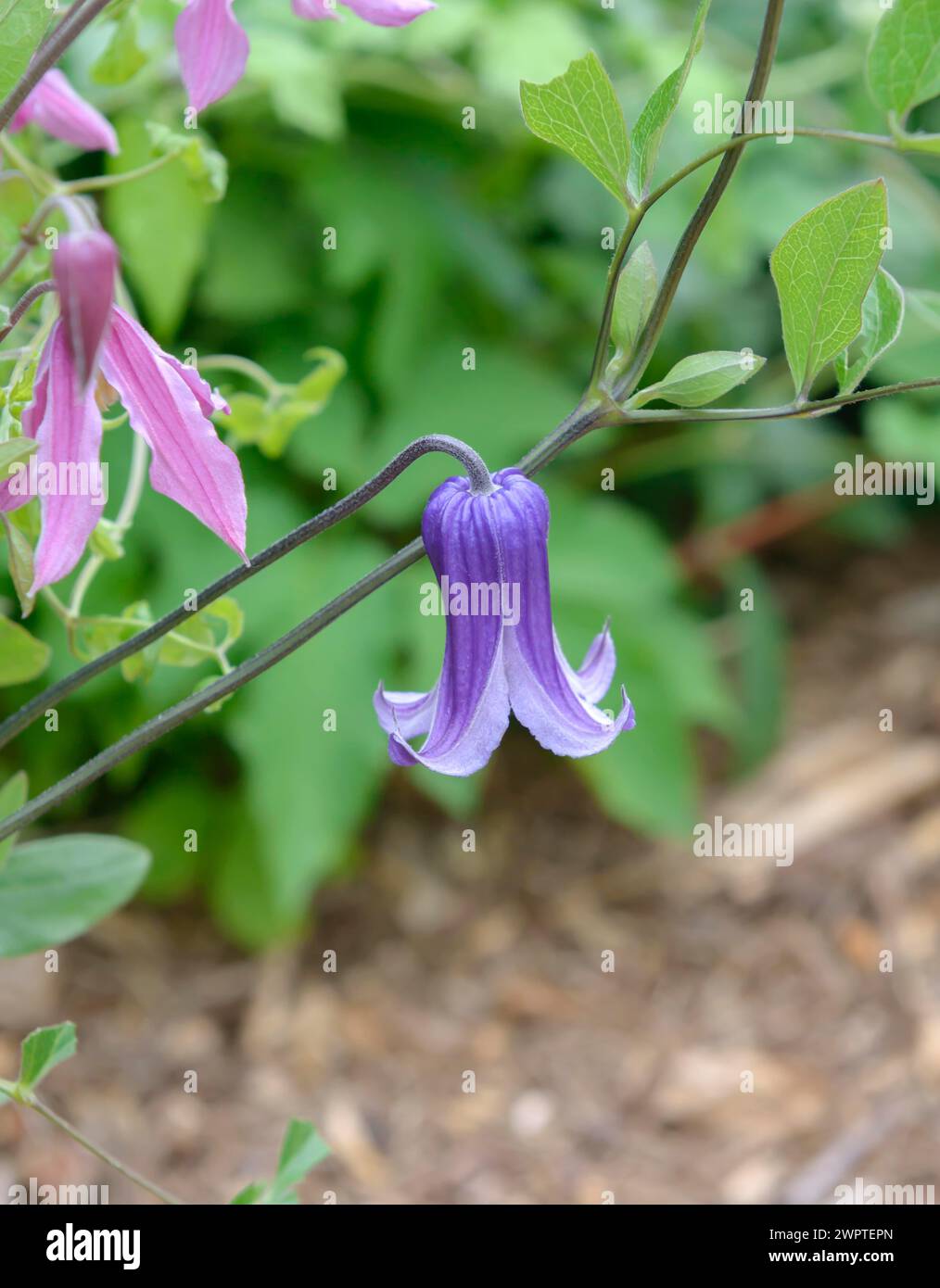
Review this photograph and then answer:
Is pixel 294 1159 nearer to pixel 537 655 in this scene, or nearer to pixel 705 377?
pixel 537 655

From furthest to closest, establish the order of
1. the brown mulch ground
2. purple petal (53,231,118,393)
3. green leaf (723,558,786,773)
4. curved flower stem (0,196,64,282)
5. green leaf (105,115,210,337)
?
green leaf (723,558,786,773)
the brown mulch ground
green leaf (105,115,210,337)
curved flower stem (0,196,64,282)
purple petal (53,231,118,393)

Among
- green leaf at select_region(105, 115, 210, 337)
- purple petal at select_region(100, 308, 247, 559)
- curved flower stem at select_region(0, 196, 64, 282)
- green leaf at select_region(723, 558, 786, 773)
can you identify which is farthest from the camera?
green leaf at select_region(723, 558, 786, 773)

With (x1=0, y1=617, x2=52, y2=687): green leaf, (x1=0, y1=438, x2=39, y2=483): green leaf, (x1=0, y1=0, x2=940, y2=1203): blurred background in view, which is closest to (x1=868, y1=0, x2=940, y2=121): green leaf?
(x1=0, y1=438, x2=39, y2=483): green leaf

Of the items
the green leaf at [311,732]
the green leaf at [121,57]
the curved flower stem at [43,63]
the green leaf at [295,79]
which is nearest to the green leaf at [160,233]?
the green leaf at [295,79]

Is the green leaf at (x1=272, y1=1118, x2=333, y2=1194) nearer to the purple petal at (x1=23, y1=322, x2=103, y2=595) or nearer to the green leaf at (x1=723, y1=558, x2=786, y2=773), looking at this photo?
the purple petal at (x1=23, y1=322, x2=103, y2=595)

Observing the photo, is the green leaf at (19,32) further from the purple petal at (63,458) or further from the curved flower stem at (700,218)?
the curved flower stem at (700,218)

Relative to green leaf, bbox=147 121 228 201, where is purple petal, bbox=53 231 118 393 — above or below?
below

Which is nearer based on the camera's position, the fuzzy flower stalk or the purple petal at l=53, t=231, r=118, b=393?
the purple petal at l=53, t=231, r=118, b=393
